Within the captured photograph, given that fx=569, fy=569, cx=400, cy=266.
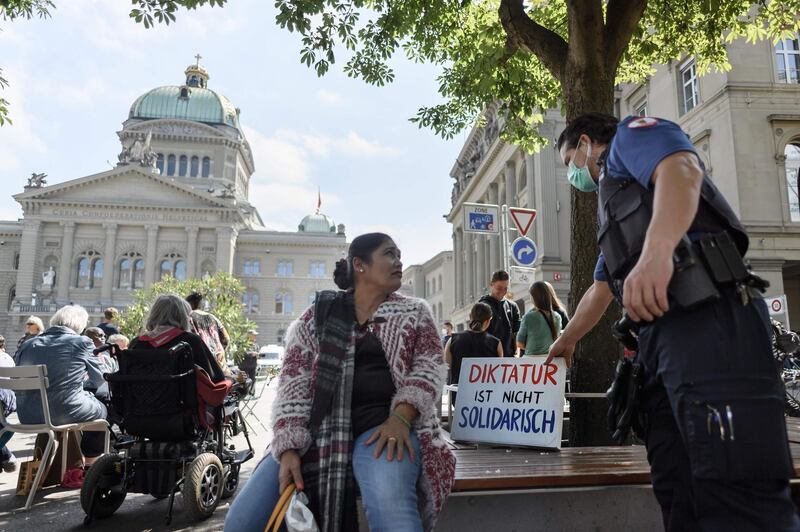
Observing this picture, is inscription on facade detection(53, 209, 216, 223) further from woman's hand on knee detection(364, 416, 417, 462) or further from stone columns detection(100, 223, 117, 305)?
woman's hand on knee detection(364, 416, 417, 462)

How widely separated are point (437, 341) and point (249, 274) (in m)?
73.4

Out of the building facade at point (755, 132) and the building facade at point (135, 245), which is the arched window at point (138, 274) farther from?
the building facade at point (755, 132)

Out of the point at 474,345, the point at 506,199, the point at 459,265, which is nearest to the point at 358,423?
the point at 474,345

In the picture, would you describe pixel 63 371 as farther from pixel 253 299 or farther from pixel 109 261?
pixel 253 299

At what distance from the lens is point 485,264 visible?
41.2 meters

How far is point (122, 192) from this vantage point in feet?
216

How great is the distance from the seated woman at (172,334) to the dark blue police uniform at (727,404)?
3.72 meters

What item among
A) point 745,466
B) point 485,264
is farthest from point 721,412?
point 485,264

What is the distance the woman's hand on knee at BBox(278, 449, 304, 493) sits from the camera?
7.43ft

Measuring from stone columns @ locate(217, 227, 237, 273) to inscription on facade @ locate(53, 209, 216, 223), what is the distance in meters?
3.08

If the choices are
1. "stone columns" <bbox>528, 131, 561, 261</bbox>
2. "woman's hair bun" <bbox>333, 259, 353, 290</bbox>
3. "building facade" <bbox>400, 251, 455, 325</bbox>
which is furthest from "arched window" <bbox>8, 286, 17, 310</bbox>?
"woman's hair bun" <bbox>333, 259, 353, 290</bbox>

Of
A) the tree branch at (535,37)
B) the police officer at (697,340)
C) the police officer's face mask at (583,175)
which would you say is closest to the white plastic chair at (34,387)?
the police officer's face mask at (583,175)

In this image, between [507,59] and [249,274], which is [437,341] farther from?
[249,274]

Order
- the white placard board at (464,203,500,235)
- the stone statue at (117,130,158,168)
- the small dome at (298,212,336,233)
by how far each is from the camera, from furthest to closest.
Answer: the small dome at (298,212,336,233) → the stone statue at (117,130,158,168) → the white placard board at (464,203,500,235)
